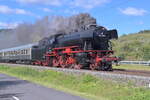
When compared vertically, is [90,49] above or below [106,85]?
above

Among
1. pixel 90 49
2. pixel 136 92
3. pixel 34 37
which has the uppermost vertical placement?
pixel 34 37

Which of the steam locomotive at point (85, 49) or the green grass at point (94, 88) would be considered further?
the steam locomotive at point (85, 49)

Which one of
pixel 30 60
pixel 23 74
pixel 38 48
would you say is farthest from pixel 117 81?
pixel 30 60

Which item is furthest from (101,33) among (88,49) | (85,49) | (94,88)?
(94,88)

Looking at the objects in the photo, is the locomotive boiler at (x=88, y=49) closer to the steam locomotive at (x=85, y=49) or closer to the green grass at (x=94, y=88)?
the steam locomotive at (x=85, y=49)

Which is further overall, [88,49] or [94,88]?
[88,49]

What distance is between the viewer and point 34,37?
5716 cm

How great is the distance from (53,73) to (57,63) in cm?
627

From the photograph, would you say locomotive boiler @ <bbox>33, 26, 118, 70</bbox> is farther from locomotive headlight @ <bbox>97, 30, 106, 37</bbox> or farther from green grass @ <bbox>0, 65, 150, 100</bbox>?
green grass @ <bbox>0, 65, 150, 100</bbox>

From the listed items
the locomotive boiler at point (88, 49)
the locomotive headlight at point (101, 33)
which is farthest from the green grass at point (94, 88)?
the locomotive headlight at point (101, 33)

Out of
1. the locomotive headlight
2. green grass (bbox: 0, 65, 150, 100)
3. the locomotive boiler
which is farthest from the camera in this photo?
the locomotive headlight

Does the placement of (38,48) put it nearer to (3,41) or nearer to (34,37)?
(34,37)

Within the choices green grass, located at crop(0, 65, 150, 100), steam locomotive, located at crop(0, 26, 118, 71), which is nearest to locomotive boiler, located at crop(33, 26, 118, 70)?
steam locomotive, located at crop(0, 26, 118, 71)

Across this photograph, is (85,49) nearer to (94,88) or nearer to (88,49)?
(88,49)
